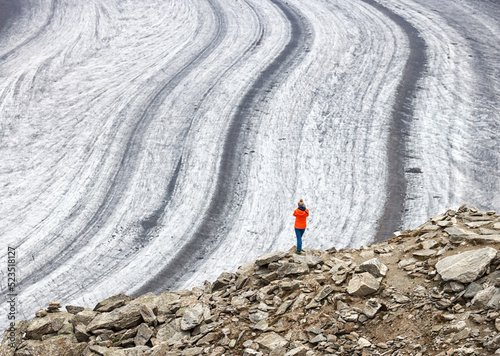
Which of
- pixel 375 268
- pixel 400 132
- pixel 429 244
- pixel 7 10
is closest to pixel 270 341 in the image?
pixel 375 268

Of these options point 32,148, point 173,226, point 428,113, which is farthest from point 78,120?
point 428,113

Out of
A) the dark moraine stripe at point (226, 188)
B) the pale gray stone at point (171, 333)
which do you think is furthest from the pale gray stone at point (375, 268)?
the dark moraine stripe at point (226, 188)

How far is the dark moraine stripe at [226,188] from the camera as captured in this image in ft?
30.7

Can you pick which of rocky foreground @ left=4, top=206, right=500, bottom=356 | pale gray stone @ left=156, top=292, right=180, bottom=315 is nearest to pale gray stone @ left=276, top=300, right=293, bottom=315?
rocky foreground @ left=4, top=206, right=500, bottom=356

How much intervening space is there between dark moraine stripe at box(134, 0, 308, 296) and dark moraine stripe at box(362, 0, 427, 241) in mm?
3728

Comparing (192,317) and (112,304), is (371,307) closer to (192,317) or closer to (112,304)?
(192,317)

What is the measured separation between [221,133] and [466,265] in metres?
9.27

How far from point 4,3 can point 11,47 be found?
5156 millimetres

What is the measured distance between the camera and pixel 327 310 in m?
5.61

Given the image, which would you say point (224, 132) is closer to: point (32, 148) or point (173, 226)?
point (173, 226)

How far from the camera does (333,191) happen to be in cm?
1130

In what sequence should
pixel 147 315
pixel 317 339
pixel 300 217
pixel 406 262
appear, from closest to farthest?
pixel 317 339 < pixel 406 262 < pixel 147 315 < pixel 300 217

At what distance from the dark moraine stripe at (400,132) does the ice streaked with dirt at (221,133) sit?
0.10 meters

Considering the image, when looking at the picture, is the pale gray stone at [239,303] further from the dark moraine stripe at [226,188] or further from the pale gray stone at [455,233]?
the pale gray stone at [455,233]
